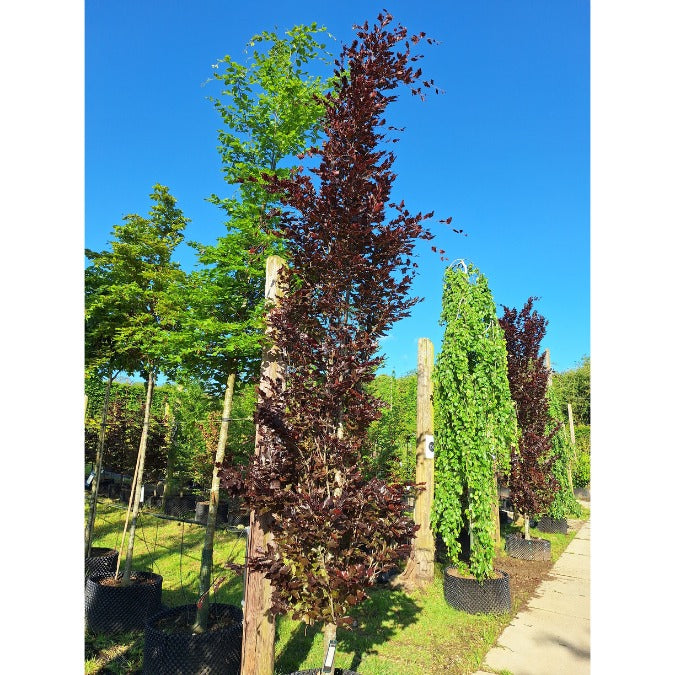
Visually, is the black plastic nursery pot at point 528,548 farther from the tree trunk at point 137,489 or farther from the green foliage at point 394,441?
the tree trunk at point 137,489

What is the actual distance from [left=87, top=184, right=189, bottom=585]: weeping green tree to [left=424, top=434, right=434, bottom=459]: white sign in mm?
3425

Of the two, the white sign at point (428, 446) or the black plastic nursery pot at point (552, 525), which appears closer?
the white sign at point (428, 446)

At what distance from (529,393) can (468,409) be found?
3391mm

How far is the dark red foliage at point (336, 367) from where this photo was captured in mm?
2744

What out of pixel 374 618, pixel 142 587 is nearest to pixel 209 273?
pixel 142 587

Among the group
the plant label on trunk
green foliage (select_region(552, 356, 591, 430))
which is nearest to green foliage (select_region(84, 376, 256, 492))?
the plant label on trunk

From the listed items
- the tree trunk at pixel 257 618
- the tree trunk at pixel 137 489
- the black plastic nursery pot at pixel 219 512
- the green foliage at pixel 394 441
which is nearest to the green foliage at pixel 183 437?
the black plastic nursery pot at pixel 219 512

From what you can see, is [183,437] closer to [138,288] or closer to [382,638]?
[138,288]

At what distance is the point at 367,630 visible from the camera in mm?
4668

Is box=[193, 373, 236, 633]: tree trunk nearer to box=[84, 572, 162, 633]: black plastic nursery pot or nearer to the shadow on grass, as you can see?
the shadow on grass

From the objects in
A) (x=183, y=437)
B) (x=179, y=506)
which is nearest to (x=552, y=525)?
(x=179, y=506)

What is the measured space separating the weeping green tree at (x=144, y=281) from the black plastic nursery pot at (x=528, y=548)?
6019 mm
